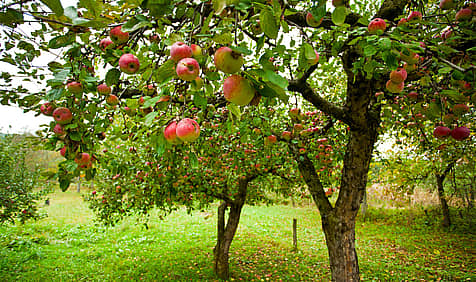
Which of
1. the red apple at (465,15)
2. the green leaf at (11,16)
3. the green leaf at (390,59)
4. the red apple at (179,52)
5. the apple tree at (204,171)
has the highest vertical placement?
the red apple at (465,15)

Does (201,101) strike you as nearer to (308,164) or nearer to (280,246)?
(308,164)

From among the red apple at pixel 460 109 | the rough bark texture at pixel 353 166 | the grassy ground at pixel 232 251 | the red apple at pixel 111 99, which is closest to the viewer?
the red apple at pixel 111 99

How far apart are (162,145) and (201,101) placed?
26 centimetres

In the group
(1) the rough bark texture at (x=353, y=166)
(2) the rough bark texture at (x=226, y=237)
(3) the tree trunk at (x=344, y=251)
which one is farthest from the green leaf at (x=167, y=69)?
(2) the rough bark texture at (x=226, y=237)

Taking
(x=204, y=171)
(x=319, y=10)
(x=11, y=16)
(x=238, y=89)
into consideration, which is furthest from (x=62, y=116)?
(x=204, y=171)

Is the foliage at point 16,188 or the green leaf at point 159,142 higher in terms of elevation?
the green leaf at point 159,142

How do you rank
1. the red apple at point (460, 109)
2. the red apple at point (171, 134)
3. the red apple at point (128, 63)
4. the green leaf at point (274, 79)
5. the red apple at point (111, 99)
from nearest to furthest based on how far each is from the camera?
the green leaf at point (274, 79) → the red apple at point (171, 134) → the red apple at point (128, 63) → the red apple at point (111, 99) → the red apple at point (460, 109)

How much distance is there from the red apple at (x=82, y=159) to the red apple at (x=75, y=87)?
308 millimetres

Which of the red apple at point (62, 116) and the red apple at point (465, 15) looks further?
the red apple at point (465, 15)

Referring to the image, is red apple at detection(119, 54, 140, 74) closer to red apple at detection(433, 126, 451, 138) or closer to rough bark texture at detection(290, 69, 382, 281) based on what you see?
rough bark texture at detection(290, 69, 382, 281)

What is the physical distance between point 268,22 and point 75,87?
0.90 metres

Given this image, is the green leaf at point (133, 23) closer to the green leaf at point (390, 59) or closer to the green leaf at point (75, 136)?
the green leaf at point (75, 136)

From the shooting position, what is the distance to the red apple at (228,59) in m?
0.75

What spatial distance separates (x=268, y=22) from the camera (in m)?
0.72
